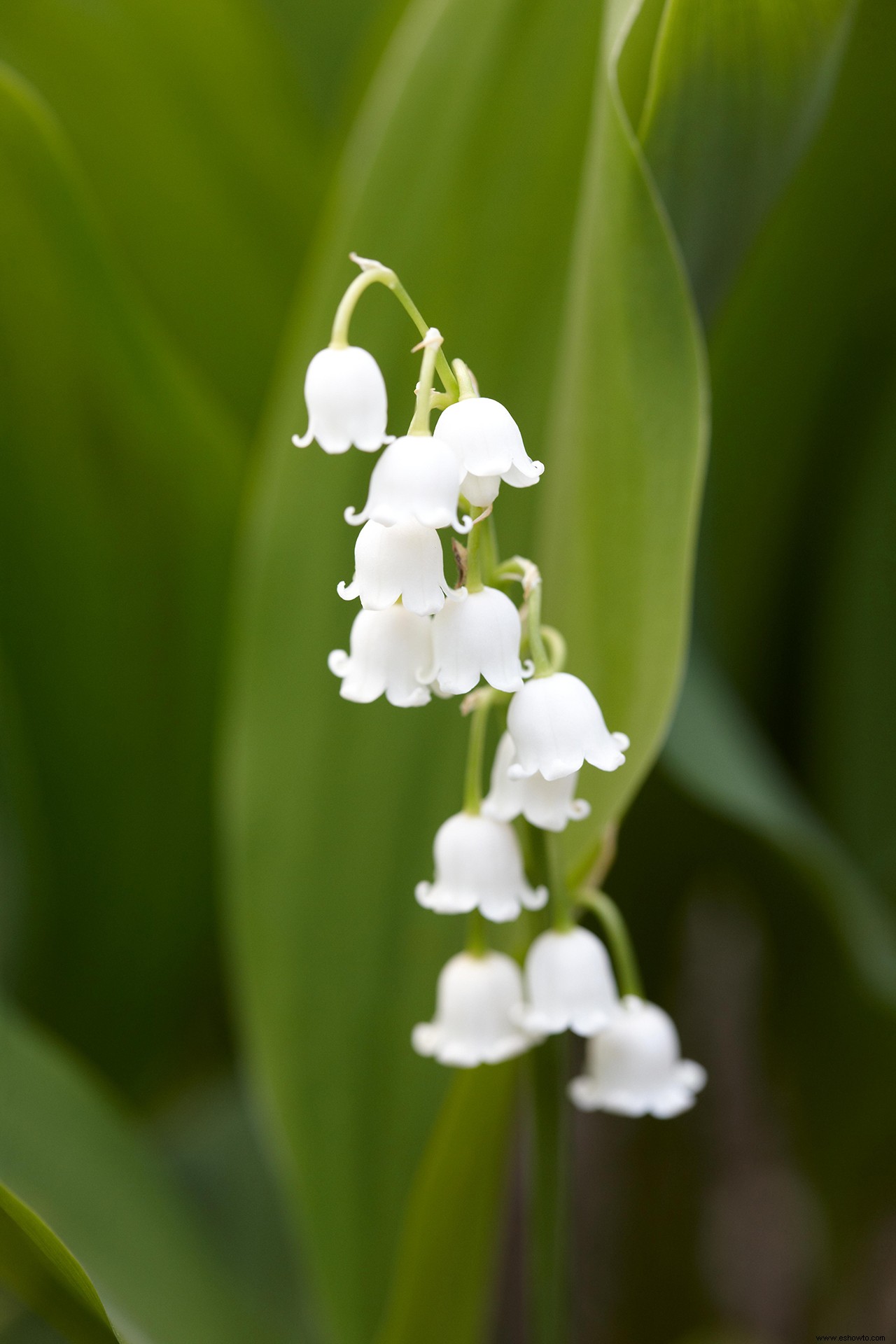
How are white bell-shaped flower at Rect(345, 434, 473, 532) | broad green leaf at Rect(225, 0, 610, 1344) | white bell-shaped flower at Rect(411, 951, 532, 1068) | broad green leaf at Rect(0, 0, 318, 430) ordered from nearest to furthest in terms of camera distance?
white bell-shaped flower at Rect(345, 434, 473, 532), white bell-shaped flower at Rect(411, 951, 532, 1068), broad green leaf at Rect(225, 0, 610, 1344), broad green leaf at Rect(0, 0, 318, 430)

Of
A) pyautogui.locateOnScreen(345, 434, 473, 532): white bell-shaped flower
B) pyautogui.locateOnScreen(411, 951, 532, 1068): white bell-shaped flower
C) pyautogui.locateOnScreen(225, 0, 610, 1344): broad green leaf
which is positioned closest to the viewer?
pyautogui.locateOnScreen(345, 434, 473, 532): white bell-shaped flower

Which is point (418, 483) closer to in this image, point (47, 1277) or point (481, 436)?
point (481, 436)

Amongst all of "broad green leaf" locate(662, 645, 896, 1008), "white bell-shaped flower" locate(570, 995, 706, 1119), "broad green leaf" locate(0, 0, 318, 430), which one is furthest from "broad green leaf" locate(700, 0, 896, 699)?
"broad green leaf" locate(0, 0, 318, 430)

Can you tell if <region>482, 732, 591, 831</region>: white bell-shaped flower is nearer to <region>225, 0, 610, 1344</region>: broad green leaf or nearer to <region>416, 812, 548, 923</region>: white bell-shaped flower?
<region>416, 812, 548, 923</region>: white bell-shaped flower

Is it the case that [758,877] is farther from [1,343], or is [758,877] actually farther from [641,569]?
[1,343]

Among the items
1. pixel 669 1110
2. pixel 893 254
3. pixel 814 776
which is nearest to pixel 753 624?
pixel 814 776

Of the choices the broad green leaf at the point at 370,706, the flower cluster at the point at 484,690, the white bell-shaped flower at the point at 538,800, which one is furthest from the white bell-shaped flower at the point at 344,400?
the broad green leaf at the point at 370,706
